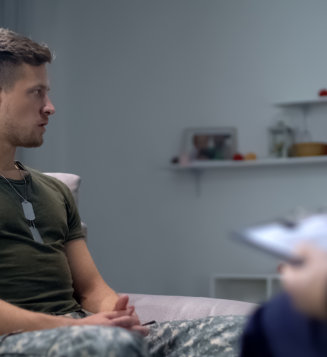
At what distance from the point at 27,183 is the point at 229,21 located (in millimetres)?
2791

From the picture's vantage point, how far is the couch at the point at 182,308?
154cm

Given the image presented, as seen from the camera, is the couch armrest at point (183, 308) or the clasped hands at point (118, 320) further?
the couch armrest at point (183, 308)

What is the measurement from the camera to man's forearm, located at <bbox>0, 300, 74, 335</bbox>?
1.21m

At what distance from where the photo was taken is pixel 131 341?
31.7 inches

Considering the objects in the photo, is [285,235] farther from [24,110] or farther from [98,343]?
[24,110]

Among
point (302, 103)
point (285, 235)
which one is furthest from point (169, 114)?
point (285, 235)

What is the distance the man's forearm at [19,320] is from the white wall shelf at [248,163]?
2.63m

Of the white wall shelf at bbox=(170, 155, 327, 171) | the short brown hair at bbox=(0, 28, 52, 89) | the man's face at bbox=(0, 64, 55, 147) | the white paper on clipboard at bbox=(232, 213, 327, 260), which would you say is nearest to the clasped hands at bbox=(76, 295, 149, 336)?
the man's face at bbox=(0, 64, 55, 147)

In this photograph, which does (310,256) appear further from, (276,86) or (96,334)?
(276,86)

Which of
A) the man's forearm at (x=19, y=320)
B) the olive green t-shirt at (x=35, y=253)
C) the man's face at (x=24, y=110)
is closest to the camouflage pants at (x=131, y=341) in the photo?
the man's forearm at (x=19, y=320)

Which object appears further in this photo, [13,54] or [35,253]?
[13,54]

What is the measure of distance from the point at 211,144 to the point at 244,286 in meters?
0.96

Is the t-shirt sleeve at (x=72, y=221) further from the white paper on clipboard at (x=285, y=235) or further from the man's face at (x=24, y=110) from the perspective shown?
the white paper on clipboard at (x=285, y=235)

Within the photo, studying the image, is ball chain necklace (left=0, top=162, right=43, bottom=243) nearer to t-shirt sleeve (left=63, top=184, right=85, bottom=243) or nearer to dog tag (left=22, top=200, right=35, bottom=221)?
dog tag (left=22, top=200, right=35, bottom=221)
